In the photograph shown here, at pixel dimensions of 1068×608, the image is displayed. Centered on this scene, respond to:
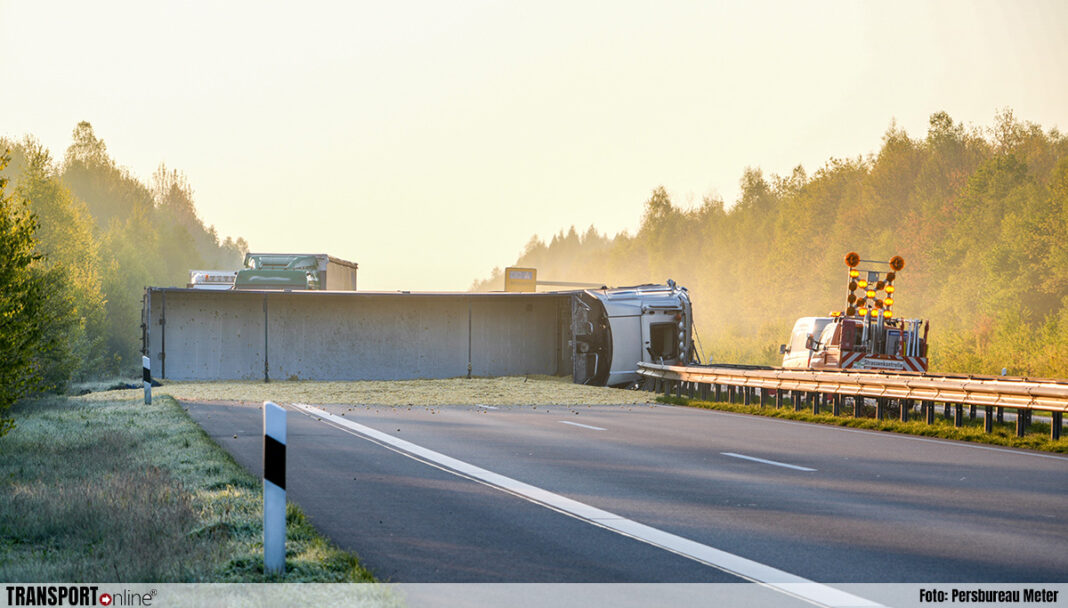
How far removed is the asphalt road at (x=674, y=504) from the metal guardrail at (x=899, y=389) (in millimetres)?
1218

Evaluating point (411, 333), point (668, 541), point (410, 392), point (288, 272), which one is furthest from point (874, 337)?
point (288, 272)

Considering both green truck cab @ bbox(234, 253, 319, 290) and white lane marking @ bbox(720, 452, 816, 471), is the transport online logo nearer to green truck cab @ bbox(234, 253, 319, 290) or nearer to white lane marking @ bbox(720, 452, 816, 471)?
white lane marking @ bbox(720, 452, 816, 471)

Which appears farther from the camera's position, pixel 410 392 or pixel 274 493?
pixel 410 392

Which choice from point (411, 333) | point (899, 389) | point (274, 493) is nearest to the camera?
point (274, 493)

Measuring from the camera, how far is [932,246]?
2510 inches

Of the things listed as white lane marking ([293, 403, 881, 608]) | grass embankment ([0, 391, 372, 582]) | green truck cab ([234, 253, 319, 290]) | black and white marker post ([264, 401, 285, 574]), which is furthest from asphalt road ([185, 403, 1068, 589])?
green truck cab ([234, 253, 319, 290])

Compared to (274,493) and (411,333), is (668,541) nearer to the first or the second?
(274,493)

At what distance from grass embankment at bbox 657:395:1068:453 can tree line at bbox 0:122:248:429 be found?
42.2 ft

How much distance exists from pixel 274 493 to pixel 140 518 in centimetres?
179

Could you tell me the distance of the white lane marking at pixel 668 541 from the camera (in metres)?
5.65

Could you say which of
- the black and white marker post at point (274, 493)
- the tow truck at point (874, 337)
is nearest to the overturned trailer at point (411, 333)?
the tow truck at point (874, 337)

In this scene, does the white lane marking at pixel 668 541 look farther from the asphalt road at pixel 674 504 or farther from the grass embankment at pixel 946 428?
the grass embankment at pixel 946 428

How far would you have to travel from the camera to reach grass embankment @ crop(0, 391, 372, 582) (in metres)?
5.86

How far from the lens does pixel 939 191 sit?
218 ft
